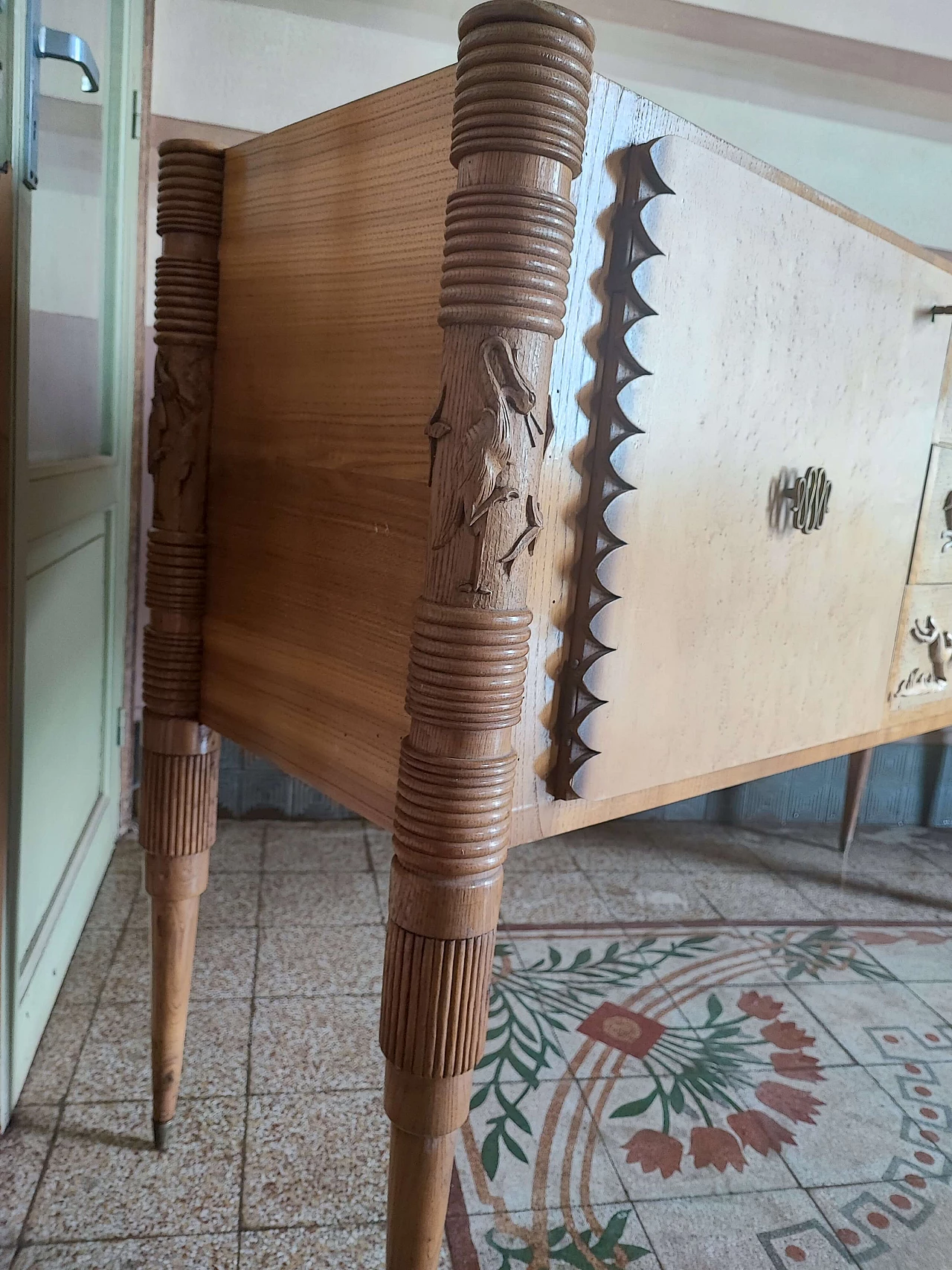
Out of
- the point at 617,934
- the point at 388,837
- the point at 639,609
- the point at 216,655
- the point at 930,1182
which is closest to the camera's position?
the point at 639,609

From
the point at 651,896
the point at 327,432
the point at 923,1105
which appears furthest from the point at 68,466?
the point at 923,1105

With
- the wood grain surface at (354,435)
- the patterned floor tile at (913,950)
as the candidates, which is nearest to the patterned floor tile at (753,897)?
the patterned floor tile at (913,950)

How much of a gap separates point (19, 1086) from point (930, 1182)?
1.03m

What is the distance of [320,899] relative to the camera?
64.7 inches

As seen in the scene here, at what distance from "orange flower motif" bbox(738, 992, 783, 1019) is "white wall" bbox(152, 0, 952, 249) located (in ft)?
5.25

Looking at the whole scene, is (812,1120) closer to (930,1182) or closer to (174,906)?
(930,1182)

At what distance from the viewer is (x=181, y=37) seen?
5.52 feet

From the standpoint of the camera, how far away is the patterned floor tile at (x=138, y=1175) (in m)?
0.91

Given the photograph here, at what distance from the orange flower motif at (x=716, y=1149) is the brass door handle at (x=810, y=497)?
706mm

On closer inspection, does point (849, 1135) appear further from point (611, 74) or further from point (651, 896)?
point (611, 74)

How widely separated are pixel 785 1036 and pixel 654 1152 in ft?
1.14

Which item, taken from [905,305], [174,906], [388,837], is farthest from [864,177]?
[174,906]

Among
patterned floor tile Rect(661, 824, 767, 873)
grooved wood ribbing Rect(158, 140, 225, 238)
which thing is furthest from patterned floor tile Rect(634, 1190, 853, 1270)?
grooved wood ribbing Rect(158, 140, 225, 238)

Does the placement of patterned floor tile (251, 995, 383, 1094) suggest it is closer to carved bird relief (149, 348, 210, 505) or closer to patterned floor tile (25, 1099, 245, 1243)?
patterned floor tile (25, 1099, 245, 1243)
